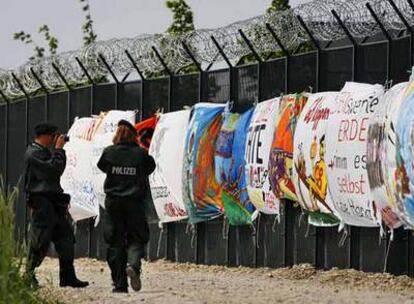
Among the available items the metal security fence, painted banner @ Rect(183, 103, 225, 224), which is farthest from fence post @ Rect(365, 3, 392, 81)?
painted banner @ Rect(183, 103, 225, 224)

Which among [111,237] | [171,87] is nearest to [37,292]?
[111,237]

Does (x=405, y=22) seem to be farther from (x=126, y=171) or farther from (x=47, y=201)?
(x=47, y=201)

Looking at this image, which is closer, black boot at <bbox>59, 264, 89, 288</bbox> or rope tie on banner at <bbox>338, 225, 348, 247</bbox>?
black boot at <bbox>59, 264, 89, 288</bbox>

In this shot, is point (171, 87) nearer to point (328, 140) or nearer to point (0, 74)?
point (328, 140)

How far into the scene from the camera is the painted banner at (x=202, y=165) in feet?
64.9

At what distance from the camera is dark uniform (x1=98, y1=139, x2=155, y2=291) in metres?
15.5

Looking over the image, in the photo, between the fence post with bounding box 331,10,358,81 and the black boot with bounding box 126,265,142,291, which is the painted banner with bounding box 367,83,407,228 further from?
the black boot with bounding box 126,265,142,291

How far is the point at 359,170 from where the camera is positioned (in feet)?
52.9

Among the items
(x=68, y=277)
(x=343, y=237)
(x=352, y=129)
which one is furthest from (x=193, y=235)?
(x=352, y=129)

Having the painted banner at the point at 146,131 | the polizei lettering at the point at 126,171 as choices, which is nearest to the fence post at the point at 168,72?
the painted banner at the point at 146,131

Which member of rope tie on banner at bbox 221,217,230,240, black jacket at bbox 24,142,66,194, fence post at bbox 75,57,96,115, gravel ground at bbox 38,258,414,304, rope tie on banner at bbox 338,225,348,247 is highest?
fence post at bbox 75,57,96,115

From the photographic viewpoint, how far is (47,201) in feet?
53.1

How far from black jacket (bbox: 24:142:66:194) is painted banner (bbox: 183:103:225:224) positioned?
12.4 feet

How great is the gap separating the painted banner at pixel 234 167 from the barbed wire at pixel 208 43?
0.94 meters
